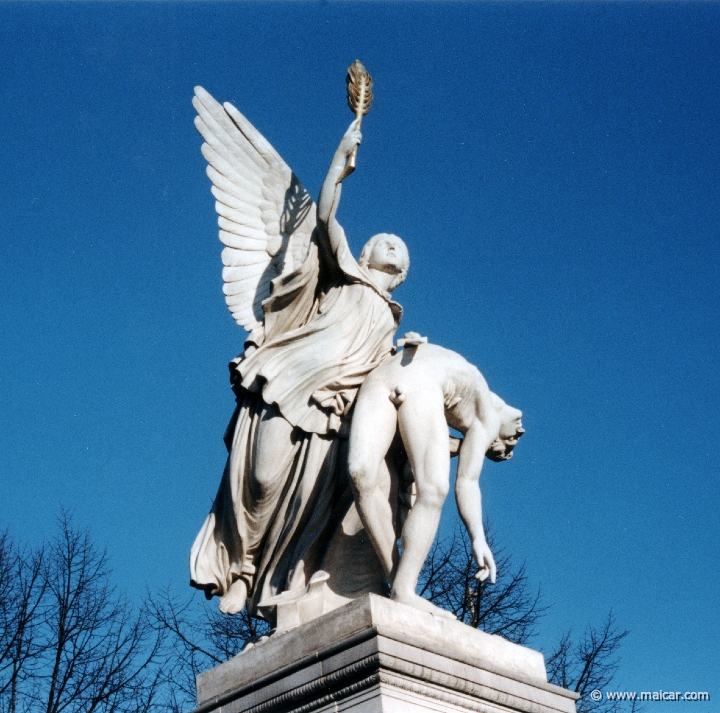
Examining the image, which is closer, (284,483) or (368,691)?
(368,691)

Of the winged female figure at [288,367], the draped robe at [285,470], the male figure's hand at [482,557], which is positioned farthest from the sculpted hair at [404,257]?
the male figure's hand at [482,557]

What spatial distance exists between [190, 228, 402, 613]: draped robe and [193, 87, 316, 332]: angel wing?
611 millimetres

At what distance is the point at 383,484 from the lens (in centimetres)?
664

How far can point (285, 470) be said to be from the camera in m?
6.80

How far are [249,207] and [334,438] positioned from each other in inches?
74.8

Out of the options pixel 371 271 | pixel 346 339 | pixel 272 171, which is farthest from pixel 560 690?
pixel 272 171

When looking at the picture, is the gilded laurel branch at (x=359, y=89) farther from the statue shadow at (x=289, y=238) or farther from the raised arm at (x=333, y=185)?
the statue shadow at (x=289, y=238)

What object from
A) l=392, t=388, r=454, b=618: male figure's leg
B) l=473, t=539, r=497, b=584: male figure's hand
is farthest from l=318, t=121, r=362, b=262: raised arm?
l=473, t=539, r=497, b=584: male figure's hand

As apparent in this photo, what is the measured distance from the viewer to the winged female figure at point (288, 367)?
6.77m

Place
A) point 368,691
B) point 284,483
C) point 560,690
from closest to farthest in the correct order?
point 368,691
point 560,690
point 284,483

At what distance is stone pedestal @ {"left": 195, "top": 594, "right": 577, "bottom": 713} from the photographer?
538 cm

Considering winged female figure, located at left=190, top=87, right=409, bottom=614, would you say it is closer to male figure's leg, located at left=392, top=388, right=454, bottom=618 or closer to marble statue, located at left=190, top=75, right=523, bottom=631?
marble statue, located at left=190, top=75, right=523, bottom=631

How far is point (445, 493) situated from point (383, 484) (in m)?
0.43

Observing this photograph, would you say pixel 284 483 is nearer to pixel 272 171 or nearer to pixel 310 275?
pixel 310 275
